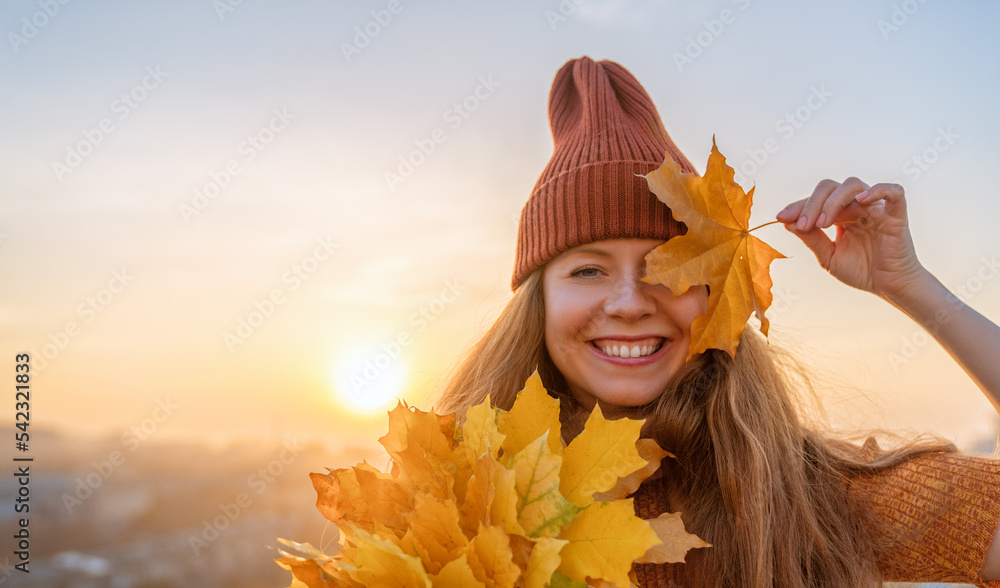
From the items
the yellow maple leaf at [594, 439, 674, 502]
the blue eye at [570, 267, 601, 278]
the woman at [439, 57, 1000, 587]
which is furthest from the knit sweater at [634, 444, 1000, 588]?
the blue eye at [570, 267, 601, 278]

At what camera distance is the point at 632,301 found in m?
2.00

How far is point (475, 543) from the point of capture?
38.6 inches

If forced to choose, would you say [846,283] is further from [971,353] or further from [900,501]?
[900,501]

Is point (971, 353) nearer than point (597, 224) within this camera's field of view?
Yes

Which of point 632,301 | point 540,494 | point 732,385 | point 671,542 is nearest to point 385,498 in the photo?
point 540,494

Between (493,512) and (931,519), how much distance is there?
1529 mm

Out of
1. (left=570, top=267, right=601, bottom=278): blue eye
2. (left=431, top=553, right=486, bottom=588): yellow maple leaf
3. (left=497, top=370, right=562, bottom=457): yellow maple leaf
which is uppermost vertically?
(left=570, top=267, right=601, bottom=278): blue eye

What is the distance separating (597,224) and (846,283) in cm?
78

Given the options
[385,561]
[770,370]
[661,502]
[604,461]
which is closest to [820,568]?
A: [661,502]

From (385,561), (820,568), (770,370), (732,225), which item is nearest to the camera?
(385,561)

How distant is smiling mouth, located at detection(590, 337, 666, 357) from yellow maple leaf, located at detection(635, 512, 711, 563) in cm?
80

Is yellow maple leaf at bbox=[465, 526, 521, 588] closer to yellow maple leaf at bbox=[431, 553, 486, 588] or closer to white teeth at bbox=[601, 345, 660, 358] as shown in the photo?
yellow maple leaf at bbox=[431, 553, 486, 588]

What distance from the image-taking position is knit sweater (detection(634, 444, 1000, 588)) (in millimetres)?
Result: 1801

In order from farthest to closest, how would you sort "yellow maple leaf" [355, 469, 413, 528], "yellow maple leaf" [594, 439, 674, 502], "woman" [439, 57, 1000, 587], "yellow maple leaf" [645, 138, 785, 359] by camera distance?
"woman" [439, 57, 1000, 587] < "yellow maple leaf" [645, 138, 785, 359] < "yellow maple leaf" [594, 439, 674, 502] < "yellow maple leaf" [355, 469, 413, 528]
